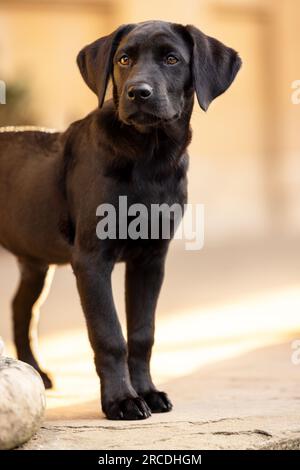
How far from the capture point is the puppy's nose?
3.73 m

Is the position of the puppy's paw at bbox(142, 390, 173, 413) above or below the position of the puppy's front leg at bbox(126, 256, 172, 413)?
below

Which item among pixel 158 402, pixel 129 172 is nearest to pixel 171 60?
pixel 129 172

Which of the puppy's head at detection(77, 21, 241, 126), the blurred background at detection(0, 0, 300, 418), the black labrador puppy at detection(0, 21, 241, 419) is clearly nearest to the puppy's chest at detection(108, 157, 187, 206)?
the black labrador puppy at detection(0, 21, 241, 419)

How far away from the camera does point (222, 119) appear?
1368 centimetres

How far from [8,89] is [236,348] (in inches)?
275

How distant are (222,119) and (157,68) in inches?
389

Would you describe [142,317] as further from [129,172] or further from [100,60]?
[100,60]

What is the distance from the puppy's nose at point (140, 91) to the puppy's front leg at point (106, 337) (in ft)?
2.04

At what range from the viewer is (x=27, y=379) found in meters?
3.48

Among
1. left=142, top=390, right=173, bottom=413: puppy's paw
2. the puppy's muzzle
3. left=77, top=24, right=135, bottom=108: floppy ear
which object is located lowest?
left=142, top=390, right=173, bottom=413: puppy's paw

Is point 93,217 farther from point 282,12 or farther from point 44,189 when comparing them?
point 282,12

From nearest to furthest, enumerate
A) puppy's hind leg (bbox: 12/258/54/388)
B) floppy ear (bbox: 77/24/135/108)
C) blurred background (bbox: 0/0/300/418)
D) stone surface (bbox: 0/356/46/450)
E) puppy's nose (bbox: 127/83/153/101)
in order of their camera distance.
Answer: stone surface (bbox: 0/356/46/450) < puppy's nose (bbox: 127/83/153/101) < floppy ear (bbox: 77/24/135/108) < puppy's hind leg (bbox: 12/258/54/388) < blurred background (bbox: 0/0/300/418)

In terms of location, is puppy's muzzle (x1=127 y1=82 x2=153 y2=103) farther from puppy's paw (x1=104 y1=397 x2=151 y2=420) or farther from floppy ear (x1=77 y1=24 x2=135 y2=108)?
puppy's paw (x1=104 y1=397 x2=151 y2=420)

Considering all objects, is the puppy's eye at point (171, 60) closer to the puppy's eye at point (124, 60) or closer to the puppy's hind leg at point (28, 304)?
the puppy's eye at point (124, 60)
